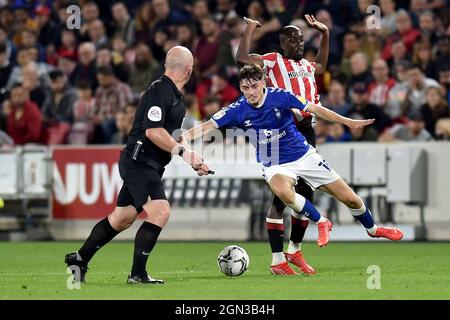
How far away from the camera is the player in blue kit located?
11.9 metres

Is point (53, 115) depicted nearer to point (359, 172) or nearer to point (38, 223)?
point (38, 223)

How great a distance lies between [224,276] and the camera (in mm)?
11953

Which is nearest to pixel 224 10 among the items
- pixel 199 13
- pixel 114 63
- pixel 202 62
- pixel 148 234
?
pixel 199 13

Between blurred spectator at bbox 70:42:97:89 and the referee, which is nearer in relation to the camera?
the referee

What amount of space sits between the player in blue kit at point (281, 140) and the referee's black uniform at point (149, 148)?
3.18 ft

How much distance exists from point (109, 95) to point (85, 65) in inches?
62.1

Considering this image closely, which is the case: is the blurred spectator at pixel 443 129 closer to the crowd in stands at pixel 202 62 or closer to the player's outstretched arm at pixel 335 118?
the crowd in stands at pixel 202 62

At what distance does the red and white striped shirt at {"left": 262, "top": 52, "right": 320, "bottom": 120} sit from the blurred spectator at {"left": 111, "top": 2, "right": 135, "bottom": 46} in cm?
1062

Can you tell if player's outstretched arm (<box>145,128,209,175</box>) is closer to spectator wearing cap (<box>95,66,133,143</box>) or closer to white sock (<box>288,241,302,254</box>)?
white sock (<box>288,241,302,254</box>)

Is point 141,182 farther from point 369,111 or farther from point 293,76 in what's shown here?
point 369,111

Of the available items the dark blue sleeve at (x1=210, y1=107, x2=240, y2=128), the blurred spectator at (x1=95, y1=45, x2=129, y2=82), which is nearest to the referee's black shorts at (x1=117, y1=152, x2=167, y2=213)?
the dark blue sleeve at (x1=210, y1=107, x2=240, y2=128)
